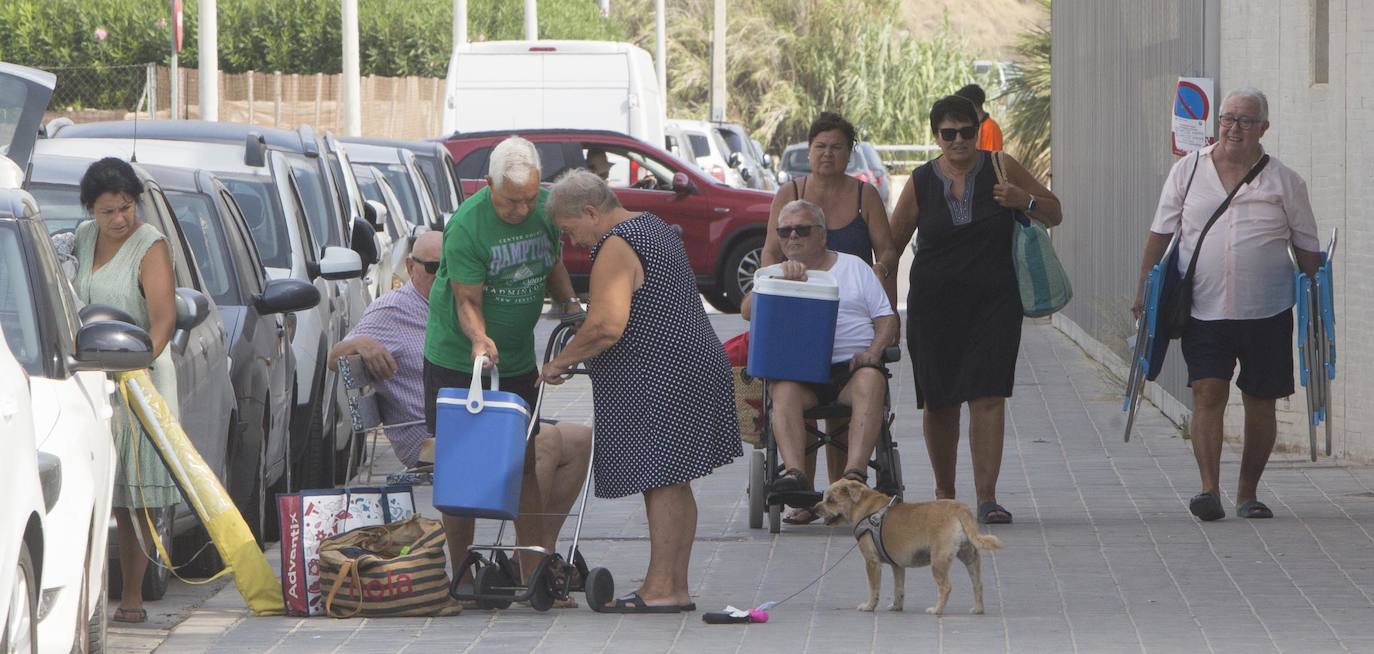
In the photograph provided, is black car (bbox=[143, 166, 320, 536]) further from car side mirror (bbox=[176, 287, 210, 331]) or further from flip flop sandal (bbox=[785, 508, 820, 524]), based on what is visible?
flip flop sandal (bbox=[785, 508, 820, 524])

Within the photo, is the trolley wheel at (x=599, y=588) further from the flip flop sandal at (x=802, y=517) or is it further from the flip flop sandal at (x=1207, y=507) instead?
the flip flop sandal at (x=1207, y=507)

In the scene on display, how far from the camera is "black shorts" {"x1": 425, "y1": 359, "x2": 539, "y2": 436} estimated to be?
7.75 m

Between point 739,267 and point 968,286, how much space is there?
13.1 m

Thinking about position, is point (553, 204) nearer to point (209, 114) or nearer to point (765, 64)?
point (209, 114)

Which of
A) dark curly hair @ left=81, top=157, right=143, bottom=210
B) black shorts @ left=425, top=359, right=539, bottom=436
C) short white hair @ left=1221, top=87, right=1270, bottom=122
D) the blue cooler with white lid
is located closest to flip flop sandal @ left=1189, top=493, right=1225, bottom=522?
short white hair @ left=1221, top=87, right=1270, bottom=122

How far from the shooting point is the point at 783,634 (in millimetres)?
7203

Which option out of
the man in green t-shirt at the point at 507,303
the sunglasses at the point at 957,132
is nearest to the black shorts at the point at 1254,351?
the sunglasses at the point at 957,132

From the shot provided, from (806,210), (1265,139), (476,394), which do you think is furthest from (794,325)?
(1265,139)

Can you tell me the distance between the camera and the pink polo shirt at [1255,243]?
9430 millimetres

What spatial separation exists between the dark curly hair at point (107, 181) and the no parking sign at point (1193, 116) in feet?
20.2

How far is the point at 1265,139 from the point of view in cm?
1203

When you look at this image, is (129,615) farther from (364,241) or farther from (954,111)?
(364,241)

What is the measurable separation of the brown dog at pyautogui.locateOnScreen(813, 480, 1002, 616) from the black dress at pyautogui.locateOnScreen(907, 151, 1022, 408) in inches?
73.4

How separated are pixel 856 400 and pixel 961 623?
1824 mm
